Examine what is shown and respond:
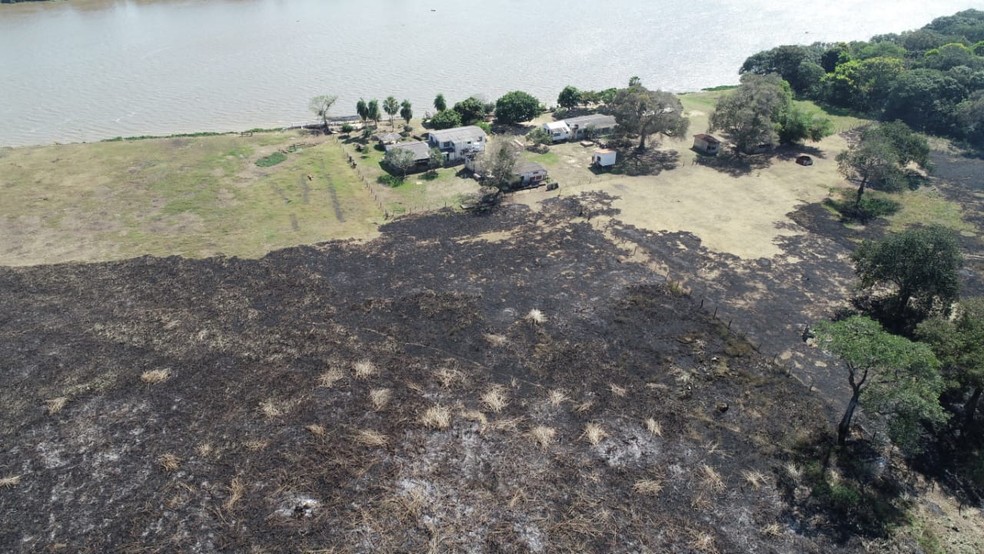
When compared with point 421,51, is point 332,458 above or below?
below

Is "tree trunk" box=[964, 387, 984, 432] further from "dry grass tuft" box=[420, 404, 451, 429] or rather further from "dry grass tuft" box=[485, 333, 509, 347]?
"dry grass tuft" box=[420, 404, 451, 429]

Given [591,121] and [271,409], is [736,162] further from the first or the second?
[271,409]

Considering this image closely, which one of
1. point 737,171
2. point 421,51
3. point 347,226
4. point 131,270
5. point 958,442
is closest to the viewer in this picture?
point 958,442

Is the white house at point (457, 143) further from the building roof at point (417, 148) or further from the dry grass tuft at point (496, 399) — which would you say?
the dry grass tuft at point (496, 399)

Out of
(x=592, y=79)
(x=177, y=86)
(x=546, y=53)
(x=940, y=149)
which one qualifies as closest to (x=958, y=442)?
(x=940, y=149)

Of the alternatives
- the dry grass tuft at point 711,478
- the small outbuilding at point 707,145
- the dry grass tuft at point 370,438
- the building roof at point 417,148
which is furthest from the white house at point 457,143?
the dry grass tuft at point 711,478

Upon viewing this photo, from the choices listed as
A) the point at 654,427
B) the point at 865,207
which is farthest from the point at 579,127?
the point at 654,427

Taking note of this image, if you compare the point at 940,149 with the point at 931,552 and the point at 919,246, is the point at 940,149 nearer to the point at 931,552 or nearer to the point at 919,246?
the point at 919,246
